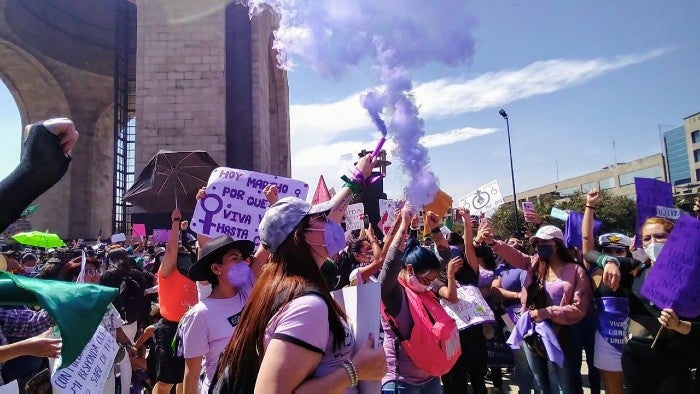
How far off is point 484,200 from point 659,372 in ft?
13.1

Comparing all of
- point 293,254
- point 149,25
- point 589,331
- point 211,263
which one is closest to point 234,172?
point 211,263

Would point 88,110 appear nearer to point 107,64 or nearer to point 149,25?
point 107,64

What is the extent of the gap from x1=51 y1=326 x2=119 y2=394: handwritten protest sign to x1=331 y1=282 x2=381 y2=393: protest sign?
1430 millimetres

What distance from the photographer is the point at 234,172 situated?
16.4 feet

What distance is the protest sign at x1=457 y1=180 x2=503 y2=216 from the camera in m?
7.34

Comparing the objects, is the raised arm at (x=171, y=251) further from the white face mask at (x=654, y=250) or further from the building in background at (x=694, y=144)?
the building in background at (x=694, y=144)

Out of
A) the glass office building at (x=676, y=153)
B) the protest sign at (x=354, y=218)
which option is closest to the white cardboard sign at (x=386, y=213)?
the protest sign at (x=354, y=218)

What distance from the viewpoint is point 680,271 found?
357 cm

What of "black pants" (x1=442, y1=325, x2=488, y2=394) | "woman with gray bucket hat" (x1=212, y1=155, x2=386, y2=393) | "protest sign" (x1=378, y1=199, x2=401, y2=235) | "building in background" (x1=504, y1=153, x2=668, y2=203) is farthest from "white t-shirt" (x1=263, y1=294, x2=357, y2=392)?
"building in background" (x1=504, y1=153, x2=668, y2=203)

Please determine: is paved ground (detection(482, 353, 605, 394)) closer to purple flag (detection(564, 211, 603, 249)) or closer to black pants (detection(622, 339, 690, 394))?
purple flag (detection(564, 211, 603, 249))

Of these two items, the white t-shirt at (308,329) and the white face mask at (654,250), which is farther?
the white face mask at (654,250)

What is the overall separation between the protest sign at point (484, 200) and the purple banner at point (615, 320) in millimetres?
2840

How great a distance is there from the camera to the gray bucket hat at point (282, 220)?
6.55 feet

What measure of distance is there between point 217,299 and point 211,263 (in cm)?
25
